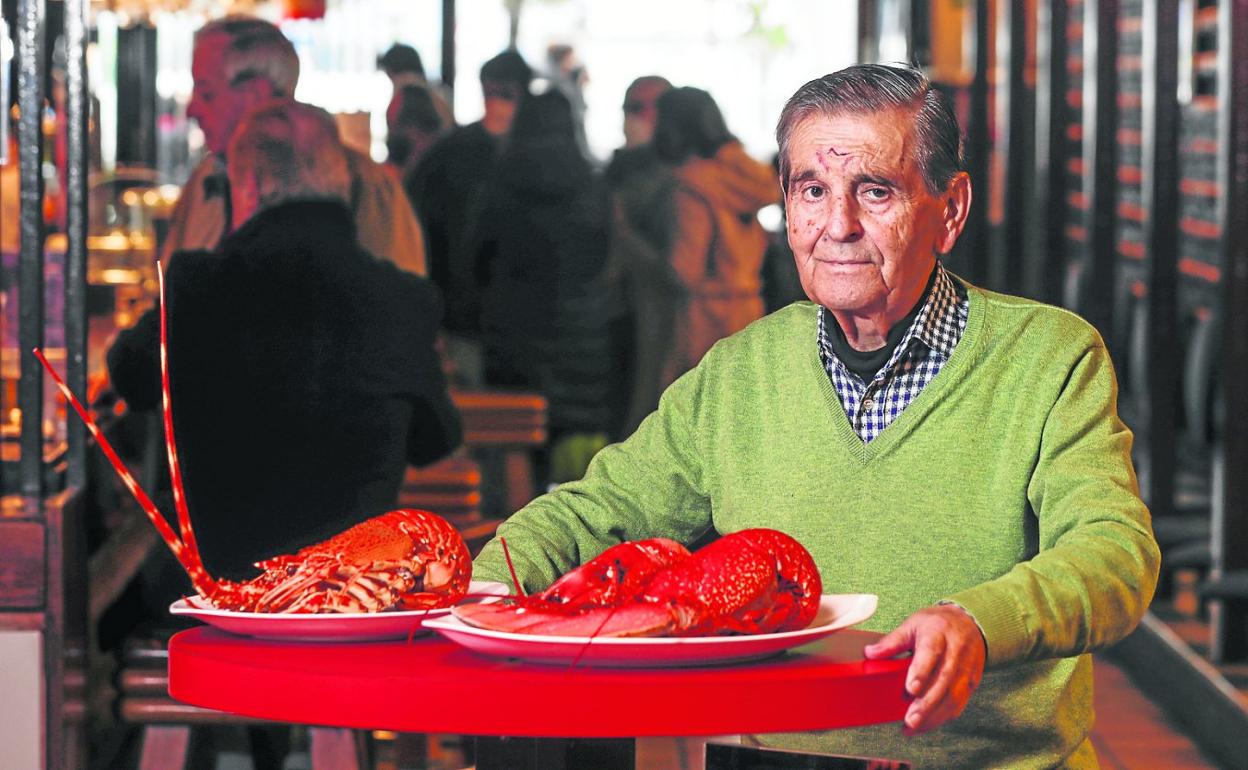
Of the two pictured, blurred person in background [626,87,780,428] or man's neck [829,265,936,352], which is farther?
blurred person in background [626,87,780,428]

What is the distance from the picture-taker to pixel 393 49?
8008 millimetres

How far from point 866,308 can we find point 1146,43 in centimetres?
476

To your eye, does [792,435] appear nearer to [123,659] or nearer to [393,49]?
[123,659]

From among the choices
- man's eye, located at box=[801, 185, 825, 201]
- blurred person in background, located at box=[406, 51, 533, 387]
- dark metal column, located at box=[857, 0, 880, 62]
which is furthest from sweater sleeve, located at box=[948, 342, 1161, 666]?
dark metal column, located at box=[857, 0, 880, 62]

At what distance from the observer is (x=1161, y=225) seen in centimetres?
645

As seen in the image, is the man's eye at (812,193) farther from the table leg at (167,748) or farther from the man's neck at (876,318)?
the table leg at (167,748)

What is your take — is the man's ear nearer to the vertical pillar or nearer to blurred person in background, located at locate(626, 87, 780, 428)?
the vertical pillar

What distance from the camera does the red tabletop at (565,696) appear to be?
1.49 metres

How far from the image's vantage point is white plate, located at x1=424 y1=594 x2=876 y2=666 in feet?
5.06

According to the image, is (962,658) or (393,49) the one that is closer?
(962,658)

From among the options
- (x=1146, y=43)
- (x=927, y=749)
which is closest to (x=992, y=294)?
(x=927, y=749)

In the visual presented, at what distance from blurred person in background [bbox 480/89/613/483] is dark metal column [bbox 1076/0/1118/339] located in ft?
6.37

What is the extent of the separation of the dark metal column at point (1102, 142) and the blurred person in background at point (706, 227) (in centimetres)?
135

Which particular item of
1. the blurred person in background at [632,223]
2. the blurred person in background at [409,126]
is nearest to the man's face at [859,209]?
the blurred person in background at [632,223]
